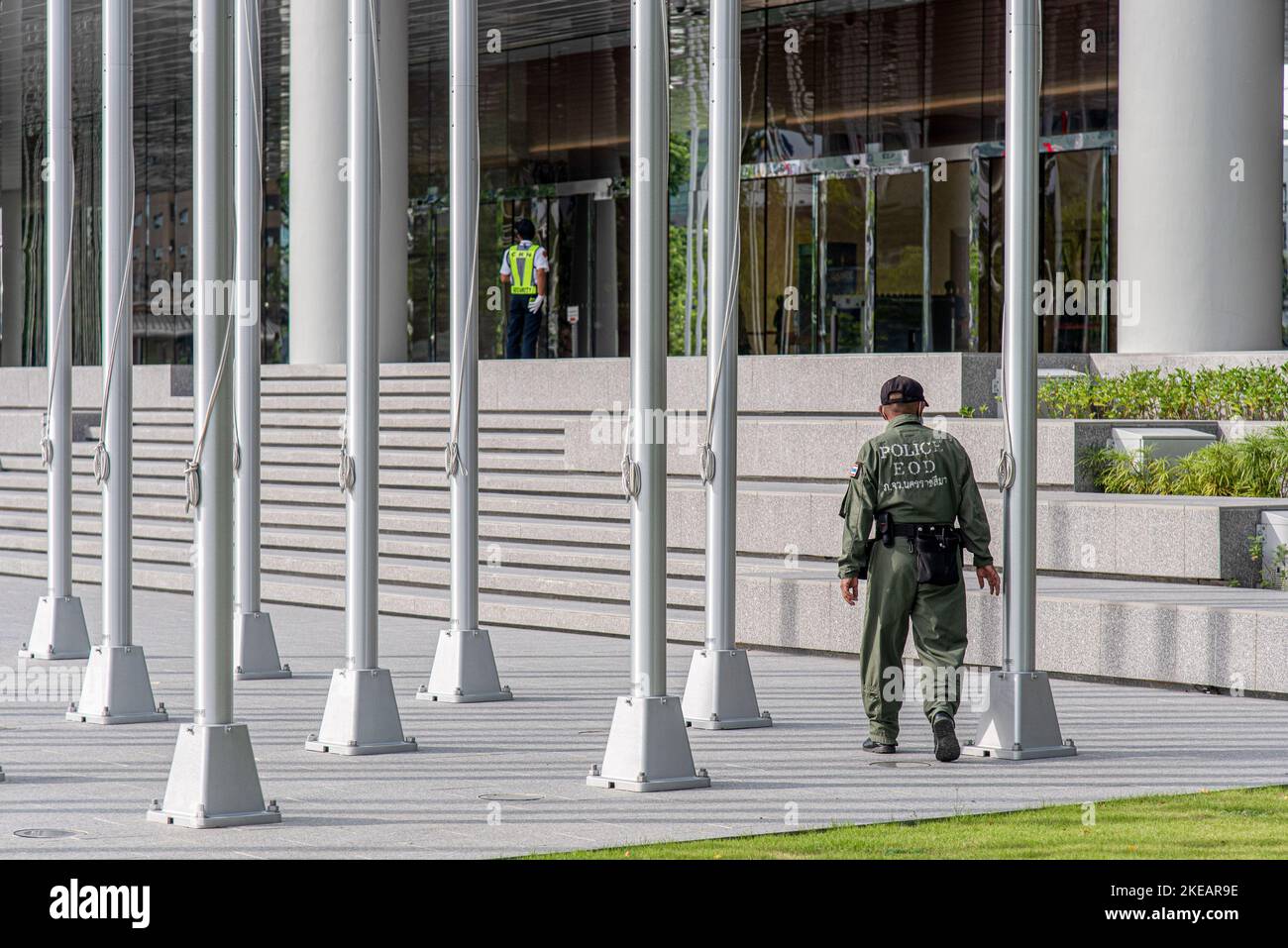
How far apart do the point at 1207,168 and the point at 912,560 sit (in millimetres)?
9739

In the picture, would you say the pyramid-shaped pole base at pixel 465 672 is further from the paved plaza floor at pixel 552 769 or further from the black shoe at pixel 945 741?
the black shoe at pixel 945 741

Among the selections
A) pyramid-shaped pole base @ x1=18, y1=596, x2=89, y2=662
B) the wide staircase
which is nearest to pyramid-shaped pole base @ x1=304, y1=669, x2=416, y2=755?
pyramid-shaped pole base @ x1=18, y1=596, x2=89, y2=662

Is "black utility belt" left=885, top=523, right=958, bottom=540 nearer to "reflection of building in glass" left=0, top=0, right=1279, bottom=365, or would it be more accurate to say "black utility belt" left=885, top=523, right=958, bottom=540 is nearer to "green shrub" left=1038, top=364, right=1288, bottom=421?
"green shrub" left=1038, top=364, right=1288, bottom=421

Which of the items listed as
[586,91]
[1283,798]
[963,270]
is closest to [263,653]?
[1283,798]

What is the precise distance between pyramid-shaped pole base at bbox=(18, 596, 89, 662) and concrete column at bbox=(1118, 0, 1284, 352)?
1045cm

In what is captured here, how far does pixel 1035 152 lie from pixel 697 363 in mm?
8701

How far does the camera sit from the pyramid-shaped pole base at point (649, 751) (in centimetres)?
929

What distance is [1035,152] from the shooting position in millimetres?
10438

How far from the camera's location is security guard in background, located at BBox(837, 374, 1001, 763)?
10.2 m

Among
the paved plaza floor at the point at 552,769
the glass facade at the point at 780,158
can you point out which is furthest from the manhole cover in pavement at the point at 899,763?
the glass facade at the point at 780,158

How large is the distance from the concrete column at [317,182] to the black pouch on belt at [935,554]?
16422 mm

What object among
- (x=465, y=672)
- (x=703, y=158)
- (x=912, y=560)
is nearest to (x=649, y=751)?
(x=912, y=560)

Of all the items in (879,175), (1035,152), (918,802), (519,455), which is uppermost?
(879,175)
